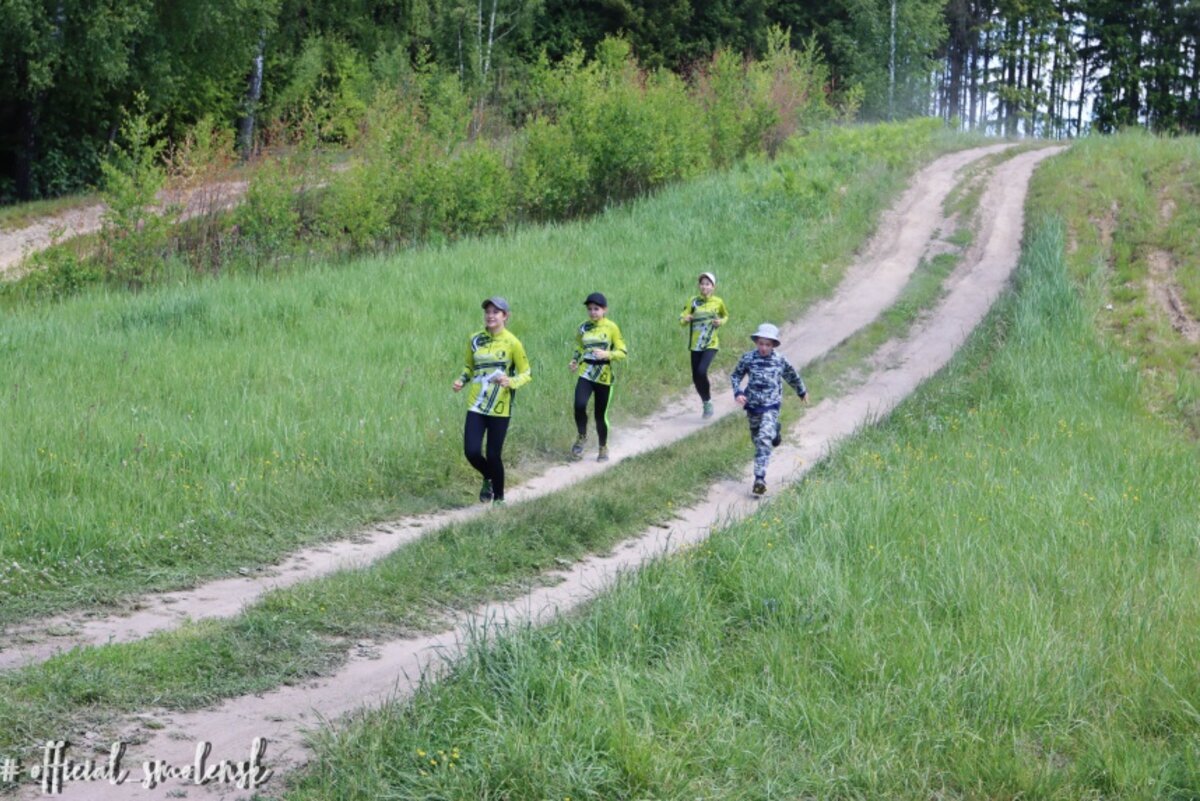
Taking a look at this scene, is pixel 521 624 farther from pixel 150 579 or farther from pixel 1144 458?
pixel 1144 458

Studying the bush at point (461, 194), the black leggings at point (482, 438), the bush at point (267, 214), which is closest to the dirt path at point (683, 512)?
the black leggings at point (482, 438)

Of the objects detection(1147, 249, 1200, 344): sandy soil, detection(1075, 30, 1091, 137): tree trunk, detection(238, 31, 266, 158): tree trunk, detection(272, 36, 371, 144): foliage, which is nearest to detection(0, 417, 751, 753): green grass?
detection(1147, 249, 1200, 344): sandy soil

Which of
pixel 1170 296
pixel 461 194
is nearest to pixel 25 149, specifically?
pixel 461 194

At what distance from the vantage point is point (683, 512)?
38.4ft

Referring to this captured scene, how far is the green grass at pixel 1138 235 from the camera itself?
17594mm

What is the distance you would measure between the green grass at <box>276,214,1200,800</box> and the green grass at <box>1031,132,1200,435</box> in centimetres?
824

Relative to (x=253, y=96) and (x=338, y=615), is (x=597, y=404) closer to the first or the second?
(x=338, y=615)

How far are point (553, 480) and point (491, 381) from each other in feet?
6.83

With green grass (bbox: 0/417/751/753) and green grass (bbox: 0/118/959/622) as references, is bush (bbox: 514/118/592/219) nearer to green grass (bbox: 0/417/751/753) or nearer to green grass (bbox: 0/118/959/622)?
green grass (bbox: 0/118/959/622)

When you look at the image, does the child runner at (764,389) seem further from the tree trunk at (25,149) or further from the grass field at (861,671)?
the tree trunk at (25,149)

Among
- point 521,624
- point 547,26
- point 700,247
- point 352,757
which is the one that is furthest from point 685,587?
point 547,26

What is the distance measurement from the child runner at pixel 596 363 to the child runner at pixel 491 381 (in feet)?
7.05

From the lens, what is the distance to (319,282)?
20312 mm

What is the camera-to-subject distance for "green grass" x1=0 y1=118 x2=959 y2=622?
955 cm
